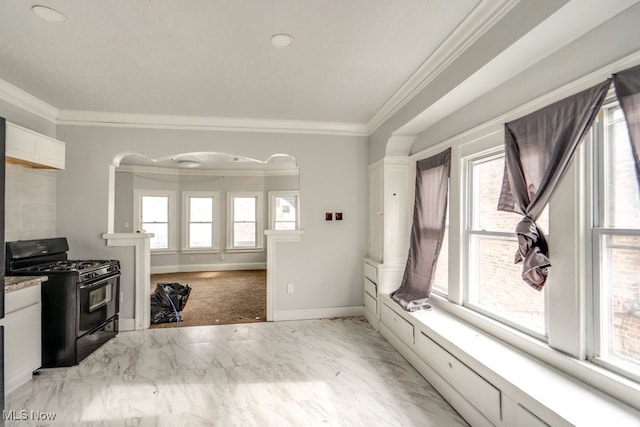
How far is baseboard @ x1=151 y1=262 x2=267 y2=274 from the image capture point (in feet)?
24.2

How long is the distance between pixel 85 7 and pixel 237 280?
5.54m

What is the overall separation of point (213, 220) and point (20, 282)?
17.4ft

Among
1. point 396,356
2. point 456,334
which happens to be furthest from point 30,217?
point 456,334

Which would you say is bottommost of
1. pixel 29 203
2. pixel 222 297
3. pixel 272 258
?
pixel 222 297

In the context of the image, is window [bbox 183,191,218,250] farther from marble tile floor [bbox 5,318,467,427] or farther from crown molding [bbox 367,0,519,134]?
crown molding [bbox 367,0,519,134]

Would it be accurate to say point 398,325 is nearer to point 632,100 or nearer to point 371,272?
point 371,272

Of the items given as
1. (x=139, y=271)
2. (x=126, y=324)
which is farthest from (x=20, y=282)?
(x=126, y=324)

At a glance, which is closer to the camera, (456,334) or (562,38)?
(562,38)

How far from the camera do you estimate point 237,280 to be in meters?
6.67

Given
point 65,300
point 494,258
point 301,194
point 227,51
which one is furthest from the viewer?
point 301,194

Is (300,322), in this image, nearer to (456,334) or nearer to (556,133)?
(456,334)

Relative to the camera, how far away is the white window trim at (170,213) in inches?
276

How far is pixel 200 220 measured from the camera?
7.75 metres

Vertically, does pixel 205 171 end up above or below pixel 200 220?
above
